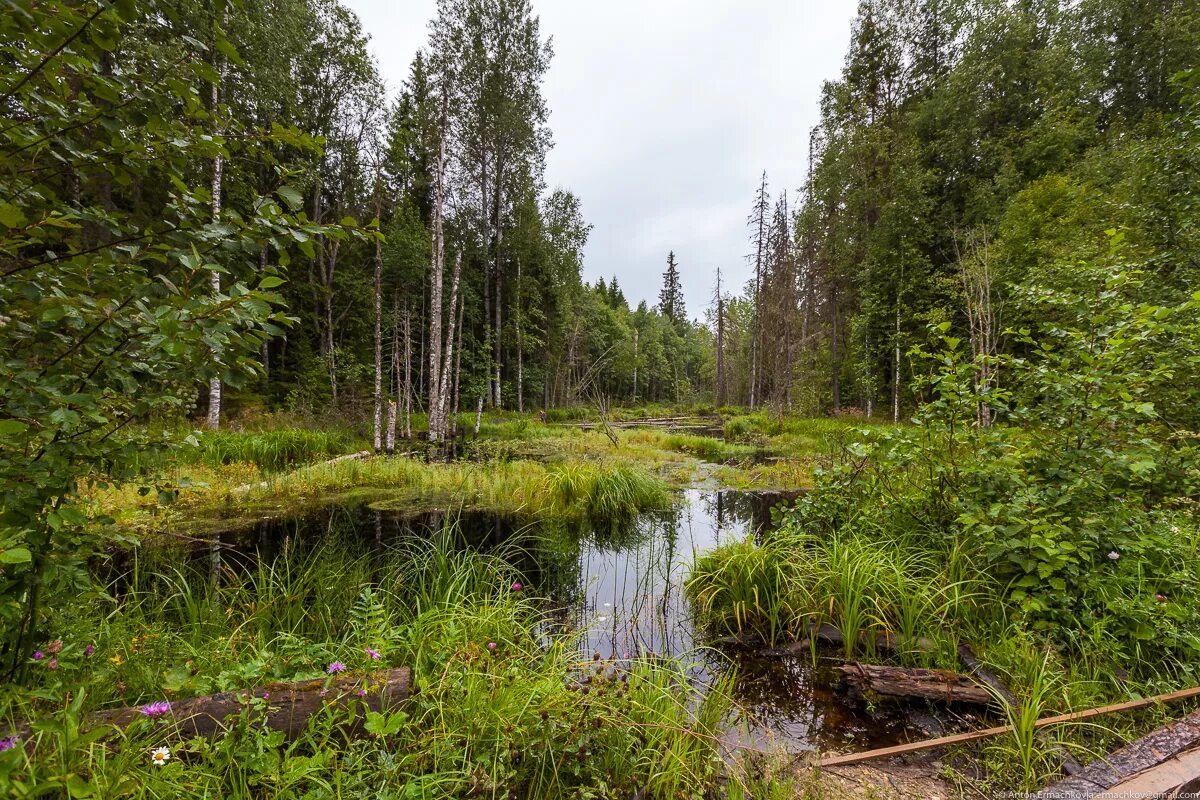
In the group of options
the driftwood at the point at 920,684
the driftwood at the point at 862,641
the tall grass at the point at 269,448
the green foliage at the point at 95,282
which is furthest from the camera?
the tall grass at the point at 269,448

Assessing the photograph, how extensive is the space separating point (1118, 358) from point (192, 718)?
18.5 feet

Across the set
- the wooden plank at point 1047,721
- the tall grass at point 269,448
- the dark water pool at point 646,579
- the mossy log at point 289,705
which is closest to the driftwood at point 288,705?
the mossy log at point 289,705

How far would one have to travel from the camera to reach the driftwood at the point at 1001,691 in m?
2.10

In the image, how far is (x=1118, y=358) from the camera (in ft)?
9.88

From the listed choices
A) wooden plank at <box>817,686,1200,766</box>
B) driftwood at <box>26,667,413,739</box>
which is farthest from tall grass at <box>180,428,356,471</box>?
wooden plank at <box>817,686,1200,766</box>

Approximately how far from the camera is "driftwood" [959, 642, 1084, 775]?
210 centimetres

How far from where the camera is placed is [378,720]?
5.67ft

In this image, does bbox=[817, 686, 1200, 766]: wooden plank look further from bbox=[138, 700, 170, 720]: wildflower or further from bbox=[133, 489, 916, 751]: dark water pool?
bbox=[138, 700, 170, 720]: wildflower

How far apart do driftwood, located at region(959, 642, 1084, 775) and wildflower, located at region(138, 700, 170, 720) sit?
3.98m

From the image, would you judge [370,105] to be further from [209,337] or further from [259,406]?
[209,337]

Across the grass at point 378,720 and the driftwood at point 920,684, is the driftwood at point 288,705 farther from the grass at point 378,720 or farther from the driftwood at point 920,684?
the driftwood at point 920,684

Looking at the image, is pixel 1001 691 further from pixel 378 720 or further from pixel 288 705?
pixel 288 705

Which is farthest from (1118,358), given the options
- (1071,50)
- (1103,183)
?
(1071,50)

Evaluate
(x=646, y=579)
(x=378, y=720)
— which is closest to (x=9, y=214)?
(x=378, y=720)
